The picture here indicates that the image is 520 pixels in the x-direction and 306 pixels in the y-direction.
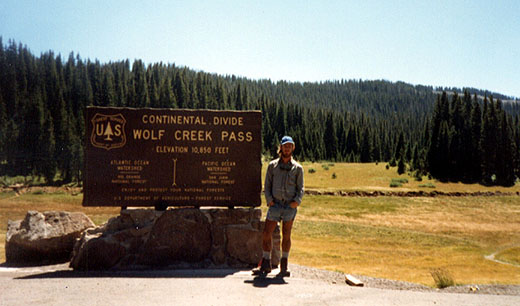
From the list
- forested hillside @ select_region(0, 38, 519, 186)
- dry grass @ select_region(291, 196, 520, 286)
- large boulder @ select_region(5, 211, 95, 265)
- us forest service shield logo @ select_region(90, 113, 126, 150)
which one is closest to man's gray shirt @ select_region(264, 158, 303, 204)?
us forest service shield logo @ select_region(90, 113, 126, 150)

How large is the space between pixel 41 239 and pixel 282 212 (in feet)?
16.2

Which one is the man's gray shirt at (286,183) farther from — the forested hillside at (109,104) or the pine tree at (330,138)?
the pine tree at (330,138)

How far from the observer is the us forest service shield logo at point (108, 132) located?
7.75 metres

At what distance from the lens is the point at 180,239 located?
7.55 m

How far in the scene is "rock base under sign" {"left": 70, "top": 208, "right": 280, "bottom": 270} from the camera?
7387mm

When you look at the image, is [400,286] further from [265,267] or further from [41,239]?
[41,239]

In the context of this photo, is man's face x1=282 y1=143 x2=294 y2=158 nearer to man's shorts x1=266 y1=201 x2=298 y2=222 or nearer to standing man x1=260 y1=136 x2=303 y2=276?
standing man x1=260 y1=136 x2=303 y2=276

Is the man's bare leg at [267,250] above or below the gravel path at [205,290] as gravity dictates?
above

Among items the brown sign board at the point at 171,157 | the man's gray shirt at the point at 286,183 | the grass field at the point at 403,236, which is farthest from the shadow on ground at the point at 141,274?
the grass field at the point at 403,236

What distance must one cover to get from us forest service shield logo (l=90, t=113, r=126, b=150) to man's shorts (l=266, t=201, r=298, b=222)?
3.37m

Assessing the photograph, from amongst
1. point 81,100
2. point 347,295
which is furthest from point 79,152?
point 347,295

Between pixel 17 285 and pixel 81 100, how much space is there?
92717 mm

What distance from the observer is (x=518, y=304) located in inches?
217

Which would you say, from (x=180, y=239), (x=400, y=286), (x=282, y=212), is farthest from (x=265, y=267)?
(x=400, y=286)
